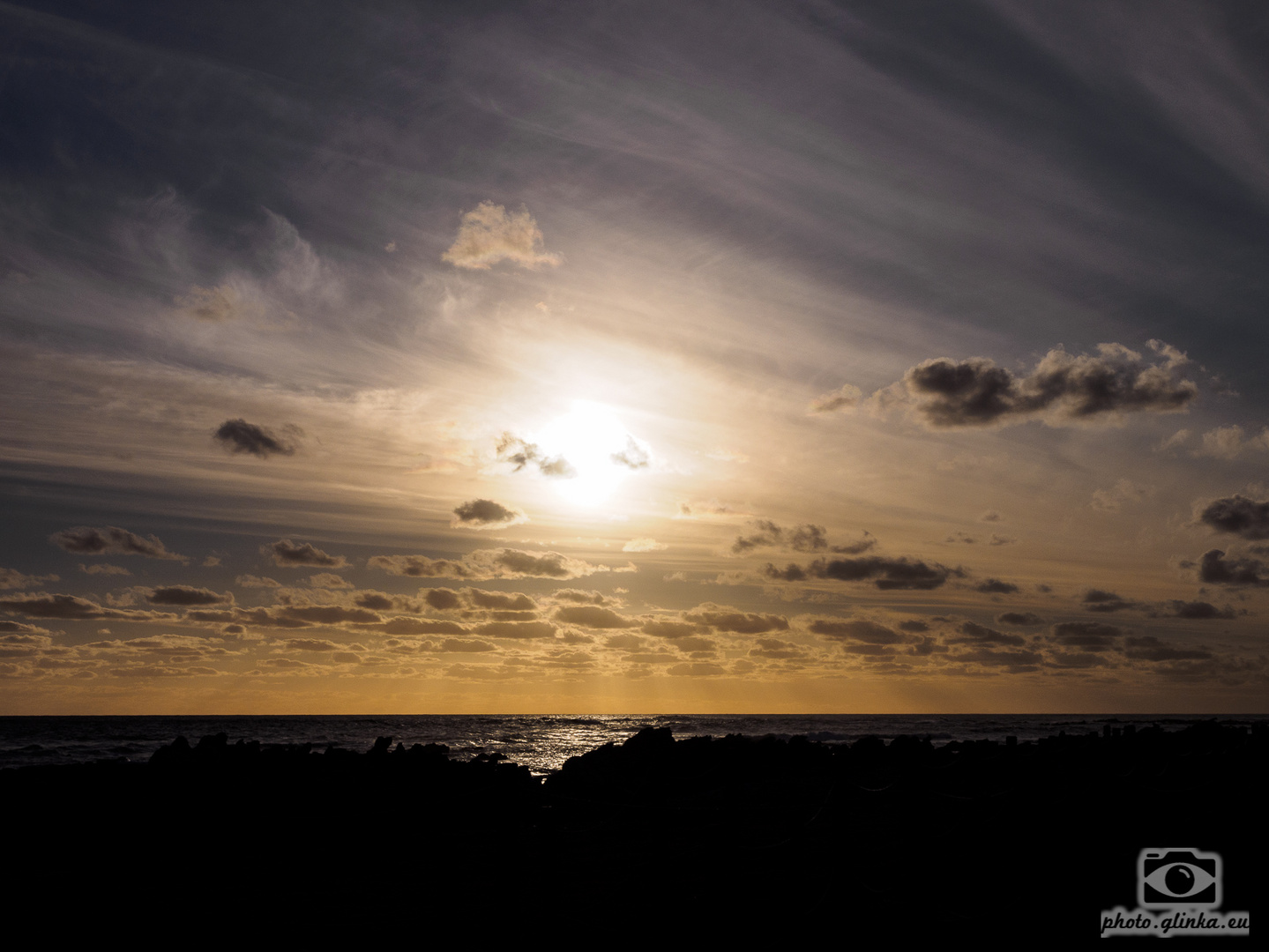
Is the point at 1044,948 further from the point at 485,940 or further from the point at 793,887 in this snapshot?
the point at 485,940

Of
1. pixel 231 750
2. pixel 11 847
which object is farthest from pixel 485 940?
pixel 231 750

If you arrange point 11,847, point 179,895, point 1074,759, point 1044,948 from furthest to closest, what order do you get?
1. point 1074,759
2. point 11,847
3. point 179,895
4. point 1044,948

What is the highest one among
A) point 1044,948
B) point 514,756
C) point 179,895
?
point 1044,948

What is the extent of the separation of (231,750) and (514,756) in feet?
99.3

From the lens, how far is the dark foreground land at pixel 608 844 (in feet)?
31.9

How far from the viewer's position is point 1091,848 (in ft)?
36.9

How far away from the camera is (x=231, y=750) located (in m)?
19.9

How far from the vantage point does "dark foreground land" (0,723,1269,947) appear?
973cm

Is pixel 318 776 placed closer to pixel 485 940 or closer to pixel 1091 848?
pixel 485 940

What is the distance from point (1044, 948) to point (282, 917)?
8.87 m

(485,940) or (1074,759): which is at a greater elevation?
(1074,759)

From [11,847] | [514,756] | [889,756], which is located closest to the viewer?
[11,847]

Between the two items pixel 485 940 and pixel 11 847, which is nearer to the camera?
pixel 485 940

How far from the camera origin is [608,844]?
1413 centimetres
